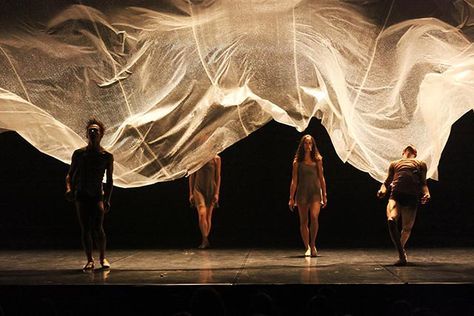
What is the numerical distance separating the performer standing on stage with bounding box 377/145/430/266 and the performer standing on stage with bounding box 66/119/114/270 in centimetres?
295

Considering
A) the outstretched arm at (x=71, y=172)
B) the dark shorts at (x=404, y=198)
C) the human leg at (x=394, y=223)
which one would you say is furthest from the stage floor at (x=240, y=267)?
the outstretched arm at (x=71, y=172)

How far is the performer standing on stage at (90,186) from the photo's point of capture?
640 cm

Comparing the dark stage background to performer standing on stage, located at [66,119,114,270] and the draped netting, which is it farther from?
the draped netting

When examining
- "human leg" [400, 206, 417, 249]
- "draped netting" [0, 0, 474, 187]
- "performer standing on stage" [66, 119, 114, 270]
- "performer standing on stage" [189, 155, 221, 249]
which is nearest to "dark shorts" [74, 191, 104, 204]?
"performer standing on stage" [66, 119, 114, 270]

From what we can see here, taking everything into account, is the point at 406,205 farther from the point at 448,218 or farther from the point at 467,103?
the point at 448,218

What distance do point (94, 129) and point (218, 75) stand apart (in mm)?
1315

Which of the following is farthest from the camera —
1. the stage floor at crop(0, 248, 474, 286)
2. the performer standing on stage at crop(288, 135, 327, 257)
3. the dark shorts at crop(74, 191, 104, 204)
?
the performer standing on stage at crop(288, 135, 327, 257)

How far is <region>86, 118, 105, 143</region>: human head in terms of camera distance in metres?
6.23

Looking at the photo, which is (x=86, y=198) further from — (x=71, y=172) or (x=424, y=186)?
(x=424, y=186)

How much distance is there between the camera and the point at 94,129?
6.24 metres

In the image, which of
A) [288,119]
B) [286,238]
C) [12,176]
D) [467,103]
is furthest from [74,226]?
[467,103]

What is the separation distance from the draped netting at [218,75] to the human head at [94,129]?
0.08 m
